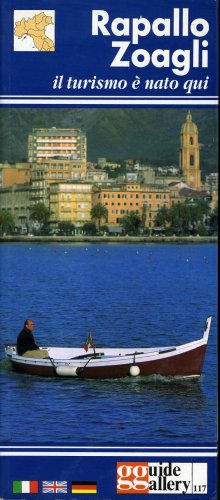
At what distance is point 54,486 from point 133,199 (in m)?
1.97

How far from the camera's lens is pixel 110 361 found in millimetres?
75500

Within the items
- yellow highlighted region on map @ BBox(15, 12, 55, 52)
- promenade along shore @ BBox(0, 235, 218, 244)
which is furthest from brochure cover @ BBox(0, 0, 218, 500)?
promenade along shore @ BBox(0, 235, 218, 244)

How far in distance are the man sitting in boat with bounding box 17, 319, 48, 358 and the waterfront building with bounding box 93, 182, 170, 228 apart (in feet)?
2.96

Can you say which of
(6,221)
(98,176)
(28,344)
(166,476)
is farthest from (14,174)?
(166,476)

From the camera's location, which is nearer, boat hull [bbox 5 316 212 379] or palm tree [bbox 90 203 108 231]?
boat hull [bbox 5 316 212 379]

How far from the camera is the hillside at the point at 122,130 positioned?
75.2 metres

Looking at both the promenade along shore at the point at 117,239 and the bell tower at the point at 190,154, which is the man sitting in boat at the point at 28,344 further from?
the bell tower at the point at 190,154

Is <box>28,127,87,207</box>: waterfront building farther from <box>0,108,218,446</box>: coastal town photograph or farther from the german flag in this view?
the german flag

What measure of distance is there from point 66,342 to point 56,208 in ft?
3.00

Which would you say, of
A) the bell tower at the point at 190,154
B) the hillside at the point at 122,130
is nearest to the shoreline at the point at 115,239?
the bell tower at the point at 190,154

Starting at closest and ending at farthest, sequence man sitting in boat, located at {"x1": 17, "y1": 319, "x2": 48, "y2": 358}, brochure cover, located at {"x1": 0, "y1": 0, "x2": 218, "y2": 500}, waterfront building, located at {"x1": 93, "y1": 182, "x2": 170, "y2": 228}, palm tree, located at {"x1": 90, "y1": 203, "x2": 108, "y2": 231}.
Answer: brochure cover, located at {"x1": 0, "y1": 0, "x2": 218, "y2": 500} → man sitting in boat, located at {"x1": 17, "y1": 319, "x2": 48, "y2": 358} → waterfront building, located at {"x1": 93, "y1": 182, "x2": 170, "y2": 228} → palm tree, located at {"x1": 90, "y1": 203, "x2": 108, "y2": 231}

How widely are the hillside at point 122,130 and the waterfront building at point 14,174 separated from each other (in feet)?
0.19

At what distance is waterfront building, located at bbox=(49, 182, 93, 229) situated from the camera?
2970 inches

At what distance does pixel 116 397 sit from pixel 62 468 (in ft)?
1.92
